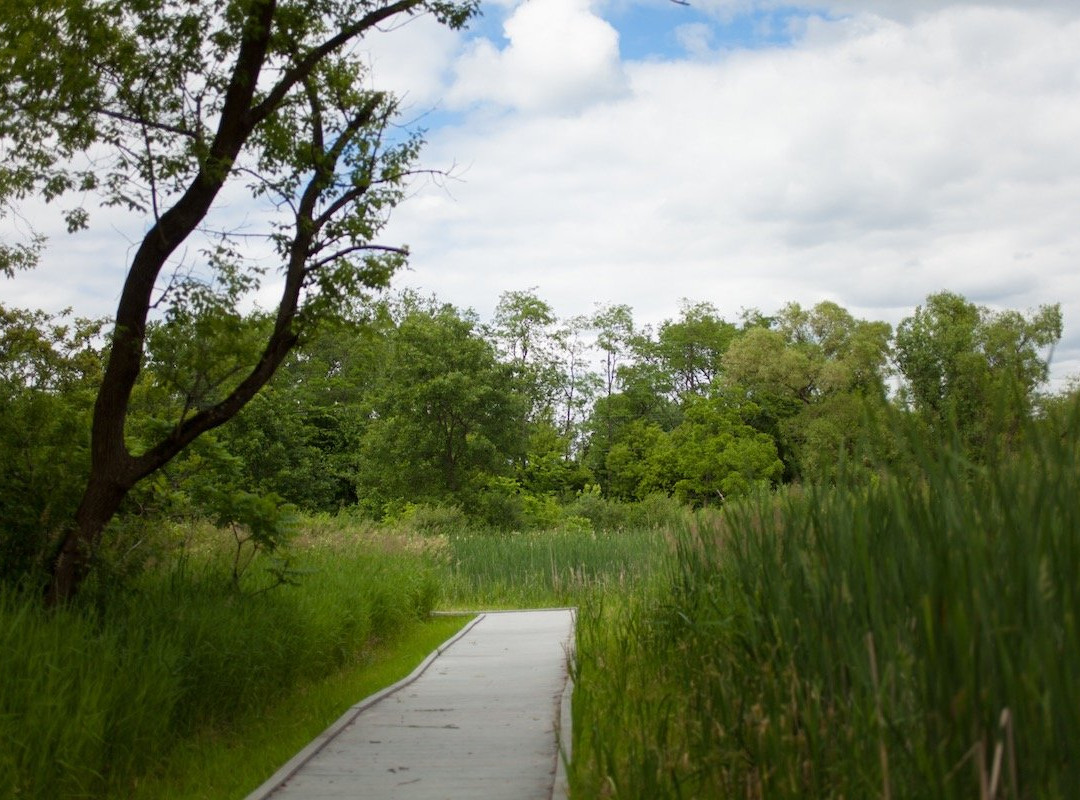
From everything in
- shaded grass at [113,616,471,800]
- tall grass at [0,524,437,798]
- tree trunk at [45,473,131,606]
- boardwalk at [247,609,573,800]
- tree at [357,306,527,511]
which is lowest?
shaded grass at [113,616,471,800]

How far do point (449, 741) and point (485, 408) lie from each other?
31164mm

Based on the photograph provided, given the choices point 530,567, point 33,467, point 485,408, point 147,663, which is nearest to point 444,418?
point 485,408

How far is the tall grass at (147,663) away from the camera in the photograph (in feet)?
18.3

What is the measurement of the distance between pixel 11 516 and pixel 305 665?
269cm

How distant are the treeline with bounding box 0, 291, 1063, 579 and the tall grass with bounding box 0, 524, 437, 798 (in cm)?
75

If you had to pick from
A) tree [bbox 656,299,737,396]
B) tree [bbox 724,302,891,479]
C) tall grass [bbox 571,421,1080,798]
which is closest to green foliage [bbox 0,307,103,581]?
A: tall grass [bbox 571,421,1080,798]

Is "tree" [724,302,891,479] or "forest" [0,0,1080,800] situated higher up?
"tree" [724,302,891,479]

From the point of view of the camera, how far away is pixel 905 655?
289cm

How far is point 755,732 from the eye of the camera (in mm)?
4082

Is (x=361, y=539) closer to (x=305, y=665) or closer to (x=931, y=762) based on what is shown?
(x=305, y=665)

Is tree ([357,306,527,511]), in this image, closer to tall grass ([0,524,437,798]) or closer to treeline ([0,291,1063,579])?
treeline ([0,291,1063,579])

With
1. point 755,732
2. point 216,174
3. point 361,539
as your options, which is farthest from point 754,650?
point 361,539

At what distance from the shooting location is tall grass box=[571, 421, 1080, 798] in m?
2.53

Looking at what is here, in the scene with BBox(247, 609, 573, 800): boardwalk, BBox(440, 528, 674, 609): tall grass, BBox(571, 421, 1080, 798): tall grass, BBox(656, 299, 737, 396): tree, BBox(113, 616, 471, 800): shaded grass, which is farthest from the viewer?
BBox(656, 299, 737, 396): tree
